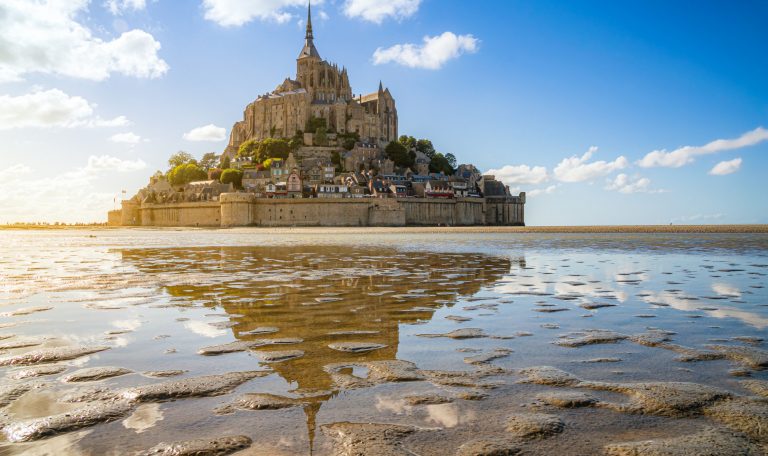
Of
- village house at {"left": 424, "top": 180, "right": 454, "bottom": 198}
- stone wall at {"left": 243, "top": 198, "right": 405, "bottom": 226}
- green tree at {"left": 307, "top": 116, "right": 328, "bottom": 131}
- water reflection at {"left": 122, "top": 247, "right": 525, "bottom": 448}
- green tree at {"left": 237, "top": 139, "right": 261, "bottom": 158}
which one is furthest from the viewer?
green tree at {"left": 307, "top": 116, "right": 328, "bottom": 131}

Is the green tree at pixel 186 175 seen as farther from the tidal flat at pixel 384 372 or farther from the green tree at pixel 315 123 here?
the tidal flat at pixel 384 372

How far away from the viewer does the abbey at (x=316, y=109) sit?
9569 centimetres

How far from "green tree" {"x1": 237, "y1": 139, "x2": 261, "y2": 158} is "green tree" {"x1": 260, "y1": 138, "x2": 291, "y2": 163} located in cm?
194

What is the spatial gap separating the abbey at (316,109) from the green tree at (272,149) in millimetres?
5201

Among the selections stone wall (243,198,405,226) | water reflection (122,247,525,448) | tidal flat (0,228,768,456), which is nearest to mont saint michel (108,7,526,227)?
stone wall (243,198,405,226)

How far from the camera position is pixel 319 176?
8194 cm

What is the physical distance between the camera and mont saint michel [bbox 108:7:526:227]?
6862cm

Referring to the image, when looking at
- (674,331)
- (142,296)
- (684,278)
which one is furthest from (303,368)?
(684,278)

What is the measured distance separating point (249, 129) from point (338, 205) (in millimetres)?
41641

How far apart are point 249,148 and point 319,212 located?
110ft

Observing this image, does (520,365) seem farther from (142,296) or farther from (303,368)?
(142,296)

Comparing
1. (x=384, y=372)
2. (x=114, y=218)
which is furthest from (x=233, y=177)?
(x=384, y=372)

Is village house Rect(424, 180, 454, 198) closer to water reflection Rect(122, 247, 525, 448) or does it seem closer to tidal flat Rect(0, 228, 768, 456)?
water reflection Rect(122, 247, 525, 448)

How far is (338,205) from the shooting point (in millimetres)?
67938
